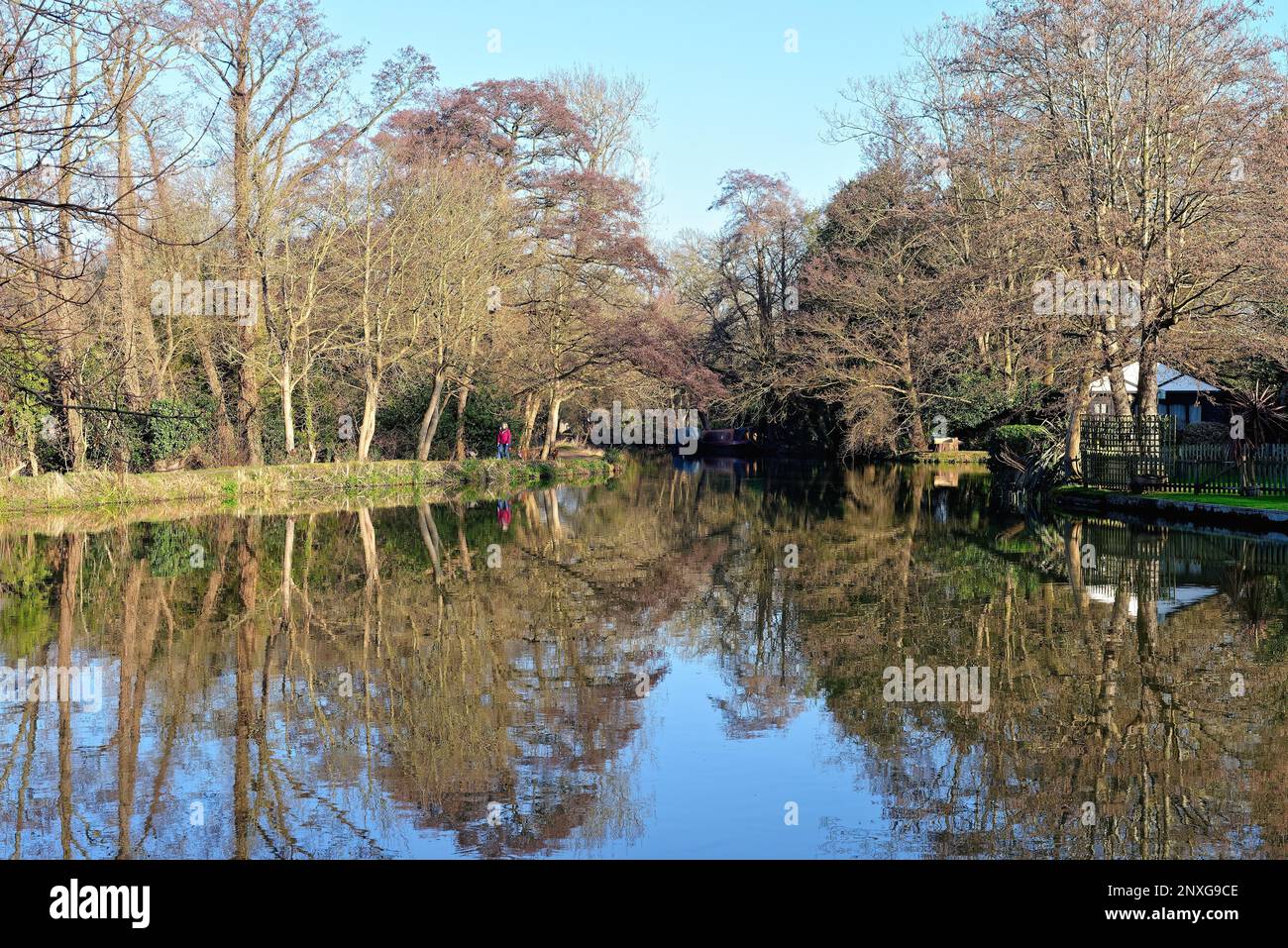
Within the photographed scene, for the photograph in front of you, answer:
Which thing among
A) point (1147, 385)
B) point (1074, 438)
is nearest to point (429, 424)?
point (1074, 438)

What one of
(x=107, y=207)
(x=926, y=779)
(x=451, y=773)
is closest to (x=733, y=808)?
(x=926, y=779)

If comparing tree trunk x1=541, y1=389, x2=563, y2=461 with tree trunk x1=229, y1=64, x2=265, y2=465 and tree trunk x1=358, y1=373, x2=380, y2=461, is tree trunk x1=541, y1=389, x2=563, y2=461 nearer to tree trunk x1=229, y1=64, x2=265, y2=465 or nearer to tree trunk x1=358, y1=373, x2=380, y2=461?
tree trunk x1=358, y1=373, x2=380, y2=461

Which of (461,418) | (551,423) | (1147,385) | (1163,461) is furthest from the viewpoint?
(551,423)

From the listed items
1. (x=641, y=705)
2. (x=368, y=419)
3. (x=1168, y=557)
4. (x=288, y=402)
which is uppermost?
(x=288, y=402)

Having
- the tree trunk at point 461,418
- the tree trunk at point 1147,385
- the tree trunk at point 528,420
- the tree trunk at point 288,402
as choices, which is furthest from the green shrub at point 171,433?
the tree trunk at point 1147,385

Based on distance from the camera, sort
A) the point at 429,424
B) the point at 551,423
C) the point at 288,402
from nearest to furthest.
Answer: the point at 288,402, the point at 429,424, the point at 551,423

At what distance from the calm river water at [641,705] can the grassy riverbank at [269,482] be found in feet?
26.0

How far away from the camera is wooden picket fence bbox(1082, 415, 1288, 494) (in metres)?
24.2

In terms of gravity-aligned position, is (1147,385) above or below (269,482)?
above

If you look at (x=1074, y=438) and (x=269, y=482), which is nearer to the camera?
(x=1074, y=438)

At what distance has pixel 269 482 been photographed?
103ft

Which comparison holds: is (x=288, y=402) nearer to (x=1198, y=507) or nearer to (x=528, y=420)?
(x=528, y=420)

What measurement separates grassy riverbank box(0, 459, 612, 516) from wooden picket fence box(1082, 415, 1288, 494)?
1694 centimetres

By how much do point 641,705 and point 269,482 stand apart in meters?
23.9
